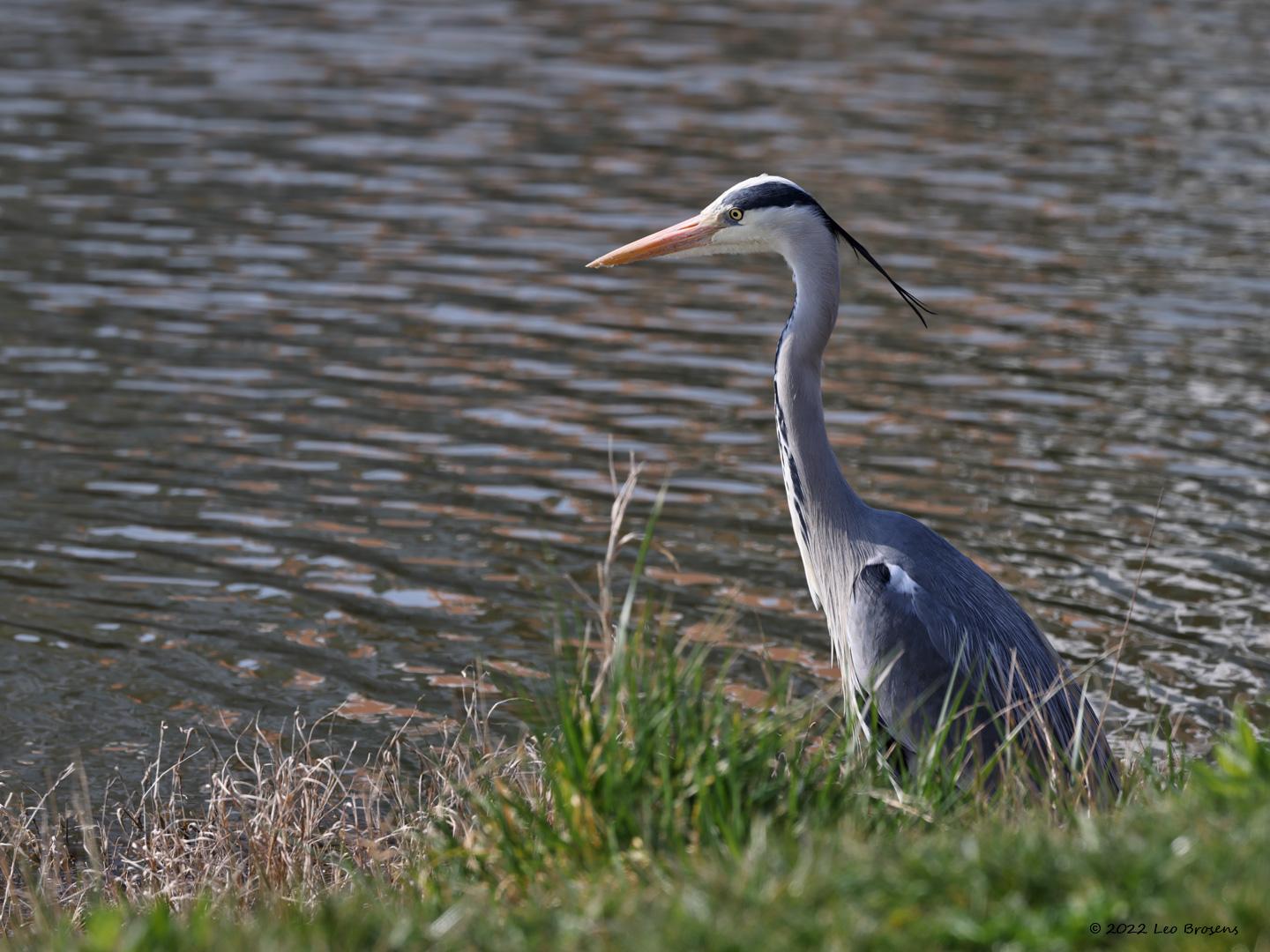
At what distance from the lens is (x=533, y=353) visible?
1175 cm

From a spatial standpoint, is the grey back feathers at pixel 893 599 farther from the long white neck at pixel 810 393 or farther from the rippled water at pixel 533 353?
the rippled water at pixel 533 353

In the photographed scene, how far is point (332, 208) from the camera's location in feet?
48.8

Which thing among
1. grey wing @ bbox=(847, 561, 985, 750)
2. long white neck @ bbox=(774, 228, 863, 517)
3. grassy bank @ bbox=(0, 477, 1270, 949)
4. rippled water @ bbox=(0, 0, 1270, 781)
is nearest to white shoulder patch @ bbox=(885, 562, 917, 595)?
grey wing @ bbox=(847, 561, 985, 750)

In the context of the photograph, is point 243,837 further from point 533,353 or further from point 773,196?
point 533,353

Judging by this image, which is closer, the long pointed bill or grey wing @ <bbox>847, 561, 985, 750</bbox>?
grey wing @ <bbox>847, 561, 985, 750</bbox>

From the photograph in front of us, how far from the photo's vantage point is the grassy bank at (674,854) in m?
3.52

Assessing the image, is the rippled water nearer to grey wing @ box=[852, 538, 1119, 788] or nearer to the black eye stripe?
grey wing @ box=[852, 538, 1119, 788]

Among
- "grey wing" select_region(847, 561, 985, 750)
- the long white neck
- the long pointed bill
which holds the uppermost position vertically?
the long pointed bill

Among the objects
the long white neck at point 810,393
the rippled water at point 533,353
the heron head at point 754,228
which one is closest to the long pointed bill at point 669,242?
the heron head at point 754,228

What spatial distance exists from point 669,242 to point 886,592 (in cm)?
162

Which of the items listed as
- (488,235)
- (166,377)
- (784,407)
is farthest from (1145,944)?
(488,235)

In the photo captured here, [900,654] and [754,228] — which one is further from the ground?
[754,228]

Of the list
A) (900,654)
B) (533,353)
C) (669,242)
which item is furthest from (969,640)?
(533,353)

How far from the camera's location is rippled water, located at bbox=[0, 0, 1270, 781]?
8227 millimetres
